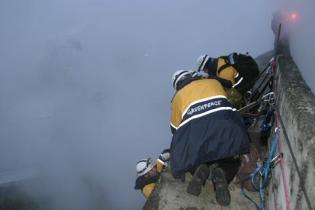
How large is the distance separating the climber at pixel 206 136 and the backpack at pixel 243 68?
6.03 ft

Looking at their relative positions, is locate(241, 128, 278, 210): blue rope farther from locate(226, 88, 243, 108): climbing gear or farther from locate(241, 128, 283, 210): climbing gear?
locate(226, 88, 243, 108): climbing gear

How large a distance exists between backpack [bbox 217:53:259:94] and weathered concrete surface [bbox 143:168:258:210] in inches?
83.9

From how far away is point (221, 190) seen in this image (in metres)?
4.55

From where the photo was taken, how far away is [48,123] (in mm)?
46062

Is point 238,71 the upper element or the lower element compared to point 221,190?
upper

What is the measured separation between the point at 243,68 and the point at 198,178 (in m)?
2.53

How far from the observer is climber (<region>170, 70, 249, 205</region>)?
4.25m

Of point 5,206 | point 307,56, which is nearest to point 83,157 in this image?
point 5,206

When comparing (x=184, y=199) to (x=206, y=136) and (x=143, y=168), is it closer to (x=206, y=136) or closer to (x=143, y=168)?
(x=206, y=136)

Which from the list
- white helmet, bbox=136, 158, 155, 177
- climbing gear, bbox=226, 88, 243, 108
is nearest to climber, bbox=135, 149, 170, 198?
Result: white helmet, bbox=136, 158, 155, 177

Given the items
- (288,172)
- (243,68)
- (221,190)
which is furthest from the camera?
(243,68)

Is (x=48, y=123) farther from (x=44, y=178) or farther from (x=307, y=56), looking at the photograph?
(x=307, y=56)

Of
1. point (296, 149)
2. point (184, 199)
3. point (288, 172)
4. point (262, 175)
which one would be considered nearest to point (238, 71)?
point (262, 175)

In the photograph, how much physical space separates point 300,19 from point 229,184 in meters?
6.37
